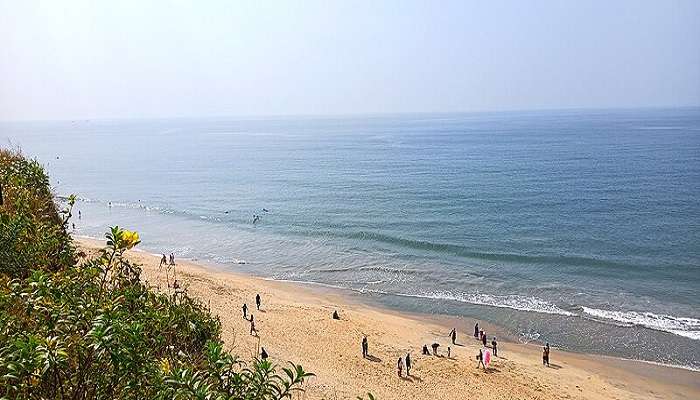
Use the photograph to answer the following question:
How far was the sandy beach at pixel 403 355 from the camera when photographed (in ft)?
69.4

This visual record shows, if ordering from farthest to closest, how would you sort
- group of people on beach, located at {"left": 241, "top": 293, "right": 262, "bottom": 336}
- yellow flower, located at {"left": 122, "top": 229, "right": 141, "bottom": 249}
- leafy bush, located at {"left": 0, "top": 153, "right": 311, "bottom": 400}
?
1. group of people on beach, located at {"left": 241, "top": 293, "right": 262, "bottom": 336}
2. yellow flower, located at {"left": 122, "top": 229, "right": 141, "bottom": 249}
3. leafy bush, located at {"left": 0, "top": 153, "right": 311, "bottom": 400}

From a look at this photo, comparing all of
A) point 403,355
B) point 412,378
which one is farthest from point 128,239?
point 403,355

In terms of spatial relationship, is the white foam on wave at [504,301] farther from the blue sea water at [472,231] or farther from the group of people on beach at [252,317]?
the group of people on beach at [252,317]

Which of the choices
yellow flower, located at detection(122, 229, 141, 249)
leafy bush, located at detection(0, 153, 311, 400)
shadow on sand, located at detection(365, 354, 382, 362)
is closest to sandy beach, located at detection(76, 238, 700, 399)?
shadow on sand, located at detection(365, 354, 382, 362)

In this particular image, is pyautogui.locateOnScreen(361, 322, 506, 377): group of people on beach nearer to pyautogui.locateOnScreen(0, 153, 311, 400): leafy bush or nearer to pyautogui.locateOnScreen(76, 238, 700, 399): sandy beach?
pyautogui.locateOnScreen(76, 238, 700, 399): sandy beach

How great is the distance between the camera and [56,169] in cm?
9650

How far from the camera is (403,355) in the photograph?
966 inches

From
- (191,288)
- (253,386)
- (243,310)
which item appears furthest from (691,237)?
(253,386)

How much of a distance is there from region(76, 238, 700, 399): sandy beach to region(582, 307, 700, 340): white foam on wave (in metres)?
4.04

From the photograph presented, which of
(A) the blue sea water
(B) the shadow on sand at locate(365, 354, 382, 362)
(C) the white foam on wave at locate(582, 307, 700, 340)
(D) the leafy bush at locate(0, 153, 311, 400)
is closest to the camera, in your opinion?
(D) the leafy bush at locate(0, 153, 311, 400)

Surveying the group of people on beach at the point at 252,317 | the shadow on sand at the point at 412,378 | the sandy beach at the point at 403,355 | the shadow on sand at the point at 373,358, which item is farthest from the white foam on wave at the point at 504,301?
the shadow on sand at the point at 412,378

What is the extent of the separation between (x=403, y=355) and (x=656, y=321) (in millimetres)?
14187

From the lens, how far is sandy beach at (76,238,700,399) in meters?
21.2

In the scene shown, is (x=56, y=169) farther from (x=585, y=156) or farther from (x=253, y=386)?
(x=253, y=386)
